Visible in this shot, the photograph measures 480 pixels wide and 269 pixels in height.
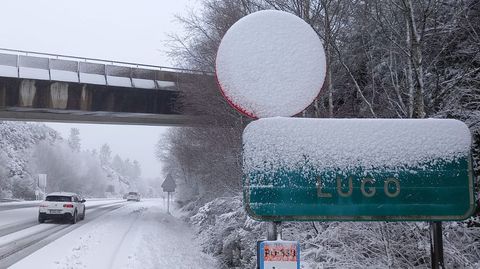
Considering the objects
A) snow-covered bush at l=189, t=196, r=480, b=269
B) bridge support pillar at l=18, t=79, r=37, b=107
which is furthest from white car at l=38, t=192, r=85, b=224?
snow-covered bush at l=189, t=196, r=480, b=269

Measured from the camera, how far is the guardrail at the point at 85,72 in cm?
1975

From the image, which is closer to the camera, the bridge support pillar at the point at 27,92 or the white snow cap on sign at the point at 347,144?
the white snow cap on sign at the point at 347,144

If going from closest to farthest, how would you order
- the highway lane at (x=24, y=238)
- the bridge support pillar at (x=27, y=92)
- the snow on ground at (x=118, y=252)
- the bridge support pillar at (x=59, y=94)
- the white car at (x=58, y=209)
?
1. the snow on ground at (x=118, y=252)
2. the highway lane at (x=24, y=238)
3. the bridge support pillar at (x=27, y=92)
4. the bridge support pillar at (x=59, y=94)
5. the white car at (x=58, y=209)

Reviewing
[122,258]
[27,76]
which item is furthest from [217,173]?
[27,76]

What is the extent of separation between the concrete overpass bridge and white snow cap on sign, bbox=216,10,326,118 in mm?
15180

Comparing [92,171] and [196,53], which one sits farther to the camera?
[92,171]

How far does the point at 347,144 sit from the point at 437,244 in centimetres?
91

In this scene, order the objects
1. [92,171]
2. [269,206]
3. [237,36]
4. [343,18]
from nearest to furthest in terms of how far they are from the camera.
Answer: [269,206], [237,36], [343,18], [92,171]

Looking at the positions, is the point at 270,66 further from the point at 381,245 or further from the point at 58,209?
the point at 58,209

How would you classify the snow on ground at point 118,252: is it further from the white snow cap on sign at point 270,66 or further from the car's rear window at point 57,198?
the white snow cap on sign at point 270,66

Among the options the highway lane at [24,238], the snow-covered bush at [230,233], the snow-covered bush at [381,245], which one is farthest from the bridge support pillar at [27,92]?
the snow-covered bush at [381,245]

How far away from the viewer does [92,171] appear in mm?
100188

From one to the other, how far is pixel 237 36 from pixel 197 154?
18867 millimetres

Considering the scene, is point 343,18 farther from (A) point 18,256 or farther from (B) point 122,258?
(A) point 18,256
